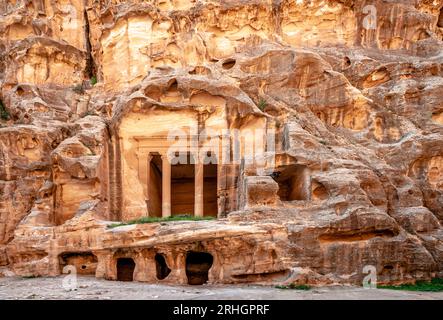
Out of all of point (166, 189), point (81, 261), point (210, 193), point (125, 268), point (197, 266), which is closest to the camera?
point (197, 266)

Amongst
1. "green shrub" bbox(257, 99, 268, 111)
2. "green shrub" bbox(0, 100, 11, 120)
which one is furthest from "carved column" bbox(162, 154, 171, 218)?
"green shrub" bbox(0, 100, 11, 120)

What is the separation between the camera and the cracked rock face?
12.9 metres

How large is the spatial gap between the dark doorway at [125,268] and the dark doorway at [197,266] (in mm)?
2147

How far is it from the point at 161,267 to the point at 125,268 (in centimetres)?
142

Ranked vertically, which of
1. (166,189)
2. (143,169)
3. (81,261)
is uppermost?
(143,169)

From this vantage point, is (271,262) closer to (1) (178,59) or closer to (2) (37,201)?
(2) (37,201)

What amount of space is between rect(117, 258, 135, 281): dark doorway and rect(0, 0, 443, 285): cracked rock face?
47 mm

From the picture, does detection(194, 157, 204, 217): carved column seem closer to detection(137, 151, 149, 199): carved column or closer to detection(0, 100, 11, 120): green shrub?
detection(137, 151, 149, 199): carved column

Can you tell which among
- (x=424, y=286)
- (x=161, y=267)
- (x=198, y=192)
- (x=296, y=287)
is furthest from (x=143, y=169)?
(x=424, y=286)

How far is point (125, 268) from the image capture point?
1473 cm

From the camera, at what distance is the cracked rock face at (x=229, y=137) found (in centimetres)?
1285

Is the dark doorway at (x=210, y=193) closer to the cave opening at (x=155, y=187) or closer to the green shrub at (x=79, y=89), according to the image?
the cave opening at (x=155, y=187)

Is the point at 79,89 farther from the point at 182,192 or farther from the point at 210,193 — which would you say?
the point at 210,193

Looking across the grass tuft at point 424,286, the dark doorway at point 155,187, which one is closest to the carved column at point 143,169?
the dark doorway at point 155,187
